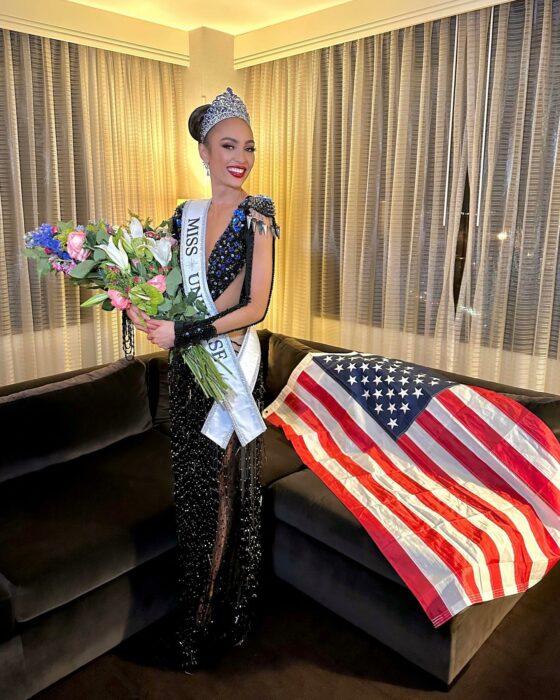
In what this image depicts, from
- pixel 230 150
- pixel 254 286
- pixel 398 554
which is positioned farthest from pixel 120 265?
pixel 398 554

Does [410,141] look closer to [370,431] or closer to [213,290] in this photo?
[370,431]

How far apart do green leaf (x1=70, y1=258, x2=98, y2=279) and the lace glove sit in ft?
0.90

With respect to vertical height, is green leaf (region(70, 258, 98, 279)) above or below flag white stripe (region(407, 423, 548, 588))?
above

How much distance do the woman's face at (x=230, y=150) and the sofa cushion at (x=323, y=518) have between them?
1.13m

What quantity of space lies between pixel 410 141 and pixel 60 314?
89.5 inches

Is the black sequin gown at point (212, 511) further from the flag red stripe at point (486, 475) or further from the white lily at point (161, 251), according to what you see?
the flag red stripe at point (486, 475)

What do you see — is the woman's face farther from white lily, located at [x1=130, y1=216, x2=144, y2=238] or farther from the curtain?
the curtain

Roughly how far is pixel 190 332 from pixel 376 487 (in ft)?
3.20

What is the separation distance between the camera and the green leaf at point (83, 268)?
5.20ft

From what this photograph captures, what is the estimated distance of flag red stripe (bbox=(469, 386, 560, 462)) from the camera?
216cm

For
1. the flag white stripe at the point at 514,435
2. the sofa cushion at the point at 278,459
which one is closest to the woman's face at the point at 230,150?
the sofa cushion at the point at 278,459

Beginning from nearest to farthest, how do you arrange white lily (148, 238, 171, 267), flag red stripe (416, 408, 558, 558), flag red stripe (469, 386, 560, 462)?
white lily (148, 238, 171, 267) → flag red stripe (416, 408, 558, 558) → flag red stripe (469, 386, 560, 462)

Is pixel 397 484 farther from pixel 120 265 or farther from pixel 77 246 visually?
pixel 77 246

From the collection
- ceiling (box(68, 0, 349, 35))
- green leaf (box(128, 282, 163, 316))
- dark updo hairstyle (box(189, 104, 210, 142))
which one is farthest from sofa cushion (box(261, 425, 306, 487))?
ceiling (box(68, 0, 349, 35))
